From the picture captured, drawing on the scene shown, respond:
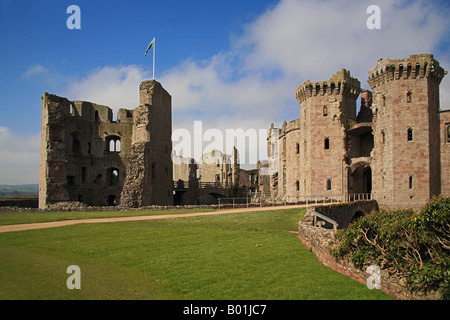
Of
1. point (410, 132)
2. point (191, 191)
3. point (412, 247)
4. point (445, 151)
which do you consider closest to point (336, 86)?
point (410, 132)

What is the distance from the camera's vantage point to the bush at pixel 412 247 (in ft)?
25.0

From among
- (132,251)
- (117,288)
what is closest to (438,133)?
(132,251)

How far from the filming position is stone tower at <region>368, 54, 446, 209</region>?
104ft

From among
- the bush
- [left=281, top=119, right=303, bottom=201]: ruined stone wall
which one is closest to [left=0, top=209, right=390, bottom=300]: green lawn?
the bush

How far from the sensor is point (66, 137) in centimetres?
3616

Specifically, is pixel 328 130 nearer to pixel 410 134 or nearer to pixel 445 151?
pixel 410 134

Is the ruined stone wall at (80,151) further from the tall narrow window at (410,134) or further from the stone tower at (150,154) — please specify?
the tall narrow window at (410,134)

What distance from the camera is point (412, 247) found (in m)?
8.52

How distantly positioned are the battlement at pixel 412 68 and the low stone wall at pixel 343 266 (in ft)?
79.1

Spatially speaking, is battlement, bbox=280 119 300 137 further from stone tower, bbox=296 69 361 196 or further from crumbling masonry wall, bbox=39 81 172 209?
crumbling masonry wall, bbox=39 81 172 209

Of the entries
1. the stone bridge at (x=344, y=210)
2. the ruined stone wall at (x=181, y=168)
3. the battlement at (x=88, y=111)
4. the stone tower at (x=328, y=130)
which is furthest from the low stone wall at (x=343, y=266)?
the ruined stone wall at (x=181, y=168)

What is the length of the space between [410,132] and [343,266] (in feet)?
88.8
